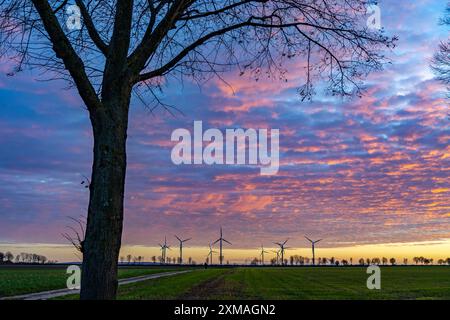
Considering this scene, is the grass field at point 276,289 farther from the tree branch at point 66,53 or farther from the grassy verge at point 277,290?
the tree branch at point 66,53

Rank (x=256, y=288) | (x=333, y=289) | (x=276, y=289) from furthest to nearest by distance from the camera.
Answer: (x=333, y=289) < (x=256, y=288) < (x=276, y=289)

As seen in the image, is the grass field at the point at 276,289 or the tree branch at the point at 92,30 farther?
the grass field at the point at 276,289

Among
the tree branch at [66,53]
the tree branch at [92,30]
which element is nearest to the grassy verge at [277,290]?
the tree branch at [92,30]

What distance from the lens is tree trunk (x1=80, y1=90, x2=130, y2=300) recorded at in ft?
20.1

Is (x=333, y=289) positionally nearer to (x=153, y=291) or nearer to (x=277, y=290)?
(x=277, y=290)

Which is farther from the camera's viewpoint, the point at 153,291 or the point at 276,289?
the point at 276,289

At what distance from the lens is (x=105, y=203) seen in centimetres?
625

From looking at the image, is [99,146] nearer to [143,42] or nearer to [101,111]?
[101,111]

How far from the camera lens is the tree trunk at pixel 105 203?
20.1 ft

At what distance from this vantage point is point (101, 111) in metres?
6.59

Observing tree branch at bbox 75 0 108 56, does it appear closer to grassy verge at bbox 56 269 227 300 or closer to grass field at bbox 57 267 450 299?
grassy verge at bbox 56 269 227 300

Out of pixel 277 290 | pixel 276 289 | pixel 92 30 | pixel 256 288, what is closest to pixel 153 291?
pixel 277 290

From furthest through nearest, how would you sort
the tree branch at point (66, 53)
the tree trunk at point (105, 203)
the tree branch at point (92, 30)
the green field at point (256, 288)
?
the green field at point (256, 288) < the tree branch at point (92, 30) < the tree branch at point (66, 53) < the tree trunk at point (105, 203)
